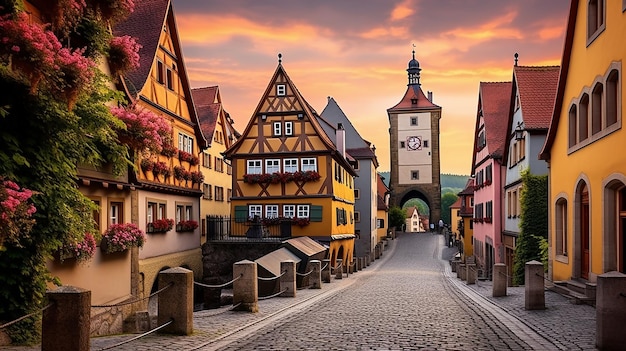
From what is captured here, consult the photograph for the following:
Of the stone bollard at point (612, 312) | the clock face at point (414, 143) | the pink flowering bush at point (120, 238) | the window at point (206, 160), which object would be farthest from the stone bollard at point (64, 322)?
the clock face at point (414, 143)

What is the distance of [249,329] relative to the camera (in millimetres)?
12250

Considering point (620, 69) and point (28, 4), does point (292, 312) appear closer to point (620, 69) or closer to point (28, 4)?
point (28, 4)

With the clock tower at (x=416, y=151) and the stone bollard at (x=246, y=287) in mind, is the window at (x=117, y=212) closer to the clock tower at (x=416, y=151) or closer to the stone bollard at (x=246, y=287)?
the stone bollard at (x=246, y=287)

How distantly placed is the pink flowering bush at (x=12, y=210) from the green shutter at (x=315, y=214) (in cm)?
2701

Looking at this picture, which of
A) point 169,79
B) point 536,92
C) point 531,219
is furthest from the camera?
point 536,92

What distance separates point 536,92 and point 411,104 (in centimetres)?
5477

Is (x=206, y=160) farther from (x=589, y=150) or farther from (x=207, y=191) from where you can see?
(x=589, y=150)

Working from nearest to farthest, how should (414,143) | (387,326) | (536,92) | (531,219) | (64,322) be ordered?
(64,322) < (387,326) < (531,219) < (536,92) < (414,143)

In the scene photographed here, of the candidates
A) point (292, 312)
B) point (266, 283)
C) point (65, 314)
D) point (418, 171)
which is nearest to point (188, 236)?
point (266, 283)

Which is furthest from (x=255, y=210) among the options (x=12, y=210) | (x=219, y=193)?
(x=12, y=210)

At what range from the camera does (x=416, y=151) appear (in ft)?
275

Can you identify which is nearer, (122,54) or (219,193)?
(122,54)

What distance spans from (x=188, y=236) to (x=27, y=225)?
61.7ft

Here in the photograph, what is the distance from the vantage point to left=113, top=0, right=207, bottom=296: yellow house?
77.0ft
